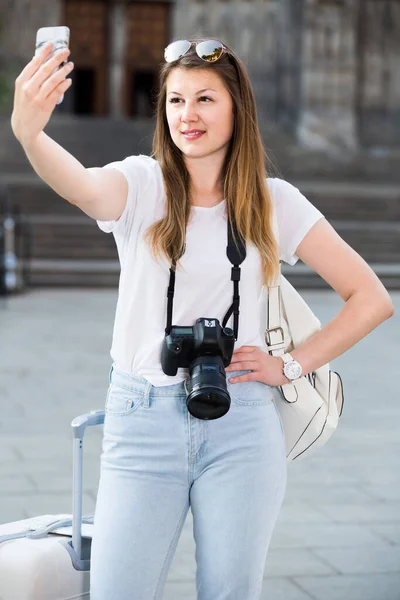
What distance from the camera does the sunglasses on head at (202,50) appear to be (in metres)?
2.61

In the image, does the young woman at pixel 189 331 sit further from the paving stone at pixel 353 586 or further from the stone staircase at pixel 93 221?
the stone staircase at pixel 93 221

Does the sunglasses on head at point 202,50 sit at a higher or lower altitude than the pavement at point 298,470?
higher

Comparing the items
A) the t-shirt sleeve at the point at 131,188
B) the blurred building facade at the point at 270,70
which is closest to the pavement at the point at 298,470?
the t-shirt sleeve at the point at 131,188

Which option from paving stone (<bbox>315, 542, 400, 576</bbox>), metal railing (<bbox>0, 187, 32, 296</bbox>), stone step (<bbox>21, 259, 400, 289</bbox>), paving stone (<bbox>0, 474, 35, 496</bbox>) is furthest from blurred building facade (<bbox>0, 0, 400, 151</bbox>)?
paving stone (<bbox>315, 542, 400, 576</bbox>)

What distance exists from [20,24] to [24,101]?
29883 mm

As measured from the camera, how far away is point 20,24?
3091 centimetres

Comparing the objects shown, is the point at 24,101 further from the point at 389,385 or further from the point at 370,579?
the point at 389,385

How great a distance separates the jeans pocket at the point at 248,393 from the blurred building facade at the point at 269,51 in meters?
27.4

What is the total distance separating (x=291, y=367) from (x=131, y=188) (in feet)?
1.94

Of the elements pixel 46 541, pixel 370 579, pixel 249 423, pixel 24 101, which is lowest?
pixel 370 579

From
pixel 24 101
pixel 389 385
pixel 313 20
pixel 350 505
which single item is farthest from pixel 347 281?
pixel 313 20

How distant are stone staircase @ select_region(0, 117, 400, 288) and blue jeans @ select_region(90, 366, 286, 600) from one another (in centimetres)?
1359

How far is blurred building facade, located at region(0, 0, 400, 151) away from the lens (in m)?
31.0

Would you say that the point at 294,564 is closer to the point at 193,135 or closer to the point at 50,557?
the point at 50,557
